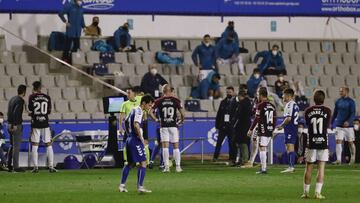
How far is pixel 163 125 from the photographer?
27.3 metres

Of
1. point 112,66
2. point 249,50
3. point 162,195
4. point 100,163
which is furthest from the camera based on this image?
point 249,50

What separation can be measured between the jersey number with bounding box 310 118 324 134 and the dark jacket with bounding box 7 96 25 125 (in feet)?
34.9

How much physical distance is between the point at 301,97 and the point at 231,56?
2.77 m

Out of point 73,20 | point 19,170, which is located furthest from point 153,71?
point 19,170

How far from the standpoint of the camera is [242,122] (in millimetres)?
30438

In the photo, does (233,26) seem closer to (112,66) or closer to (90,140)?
(112,66)

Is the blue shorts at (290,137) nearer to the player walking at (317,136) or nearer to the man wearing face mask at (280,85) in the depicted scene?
the player walking at (317,136)

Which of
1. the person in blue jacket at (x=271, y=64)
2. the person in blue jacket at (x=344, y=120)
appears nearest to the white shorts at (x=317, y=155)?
the person in blue jacket at (x=344, y=120)

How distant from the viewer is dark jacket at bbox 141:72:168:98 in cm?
3366

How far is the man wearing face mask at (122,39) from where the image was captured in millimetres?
35906

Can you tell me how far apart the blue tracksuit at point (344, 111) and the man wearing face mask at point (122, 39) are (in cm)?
742

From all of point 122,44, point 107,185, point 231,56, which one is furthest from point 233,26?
point 107,185

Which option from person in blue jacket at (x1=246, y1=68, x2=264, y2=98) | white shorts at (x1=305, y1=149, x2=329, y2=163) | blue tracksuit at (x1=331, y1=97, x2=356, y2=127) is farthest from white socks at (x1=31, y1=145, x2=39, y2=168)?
person in blue jacket at (x1=246, y1=68, x2=264, y2=98)

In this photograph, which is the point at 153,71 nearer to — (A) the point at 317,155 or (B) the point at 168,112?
(B) the point at 168,112
